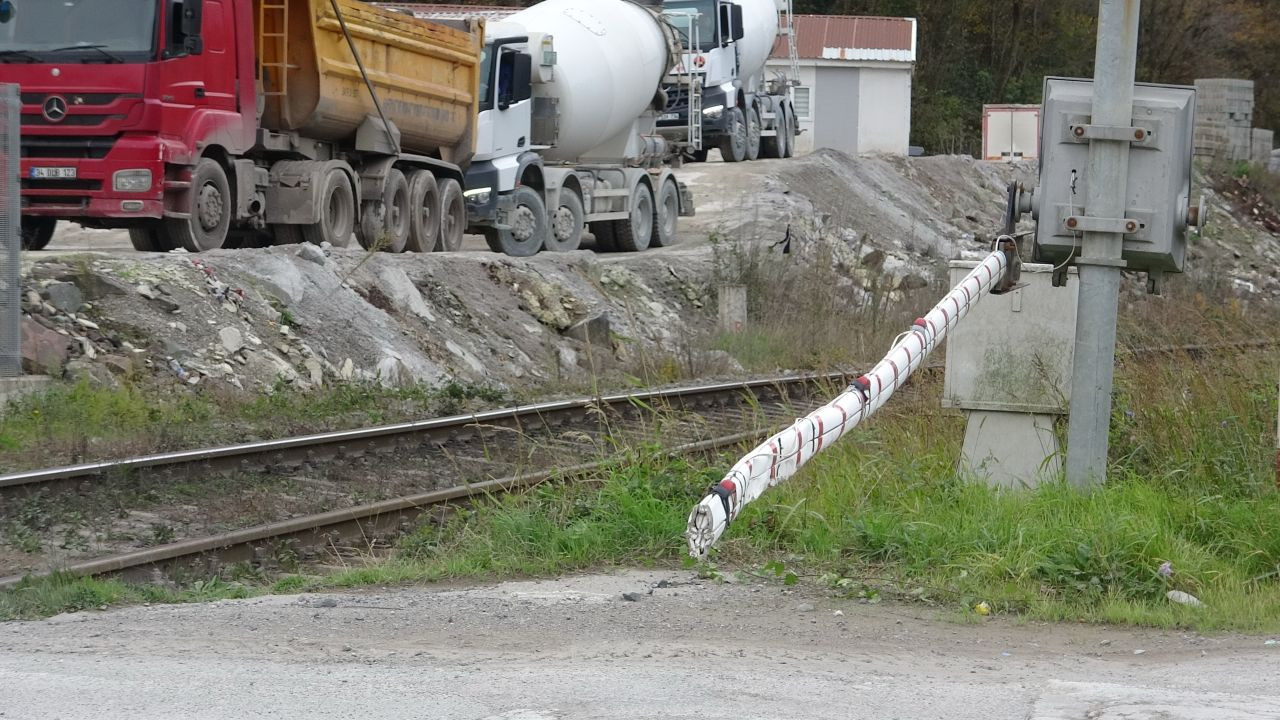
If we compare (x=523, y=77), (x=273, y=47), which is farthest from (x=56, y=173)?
(x=523, y=77)

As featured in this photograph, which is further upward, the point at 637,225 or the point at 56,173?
the point at 56,173

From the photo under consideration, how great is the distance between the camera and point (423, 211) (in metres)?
20.7

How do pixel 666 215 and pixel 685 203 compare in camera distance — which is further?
pixel 685 203

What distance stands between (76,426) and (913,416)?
6.38 metres

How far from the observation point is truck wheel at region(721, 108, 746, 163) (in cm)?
3572

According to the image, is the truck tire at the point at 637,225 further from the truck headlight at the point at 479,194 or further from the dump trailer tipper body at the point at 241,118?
the dump trailer tipper body at the point at 241,118

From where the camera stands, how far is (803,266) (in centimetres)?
2498

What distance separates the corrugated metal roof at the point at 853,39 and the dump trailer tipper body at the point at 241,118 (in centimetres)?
2862

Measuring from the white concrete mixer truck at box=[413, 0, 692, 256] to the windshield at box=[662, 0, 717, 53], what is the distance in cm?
406

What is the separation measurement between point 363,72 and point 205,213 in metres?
2.80

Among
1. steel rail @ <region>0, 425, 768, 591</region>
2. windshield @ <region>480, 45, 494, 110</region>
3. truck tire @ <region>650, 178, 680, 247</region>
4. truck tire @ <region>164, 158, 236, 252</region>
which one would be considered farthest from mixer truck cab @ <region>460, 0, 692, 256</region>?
steel rail @ <region>0, 425, 768, 591</region>

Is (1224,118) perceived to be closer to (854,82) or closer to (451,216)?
(854,82)

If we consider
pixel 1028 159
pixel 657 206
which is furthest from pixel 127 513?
pixel 1028 159

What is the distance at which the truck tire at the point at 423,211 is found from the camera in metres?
20.2
